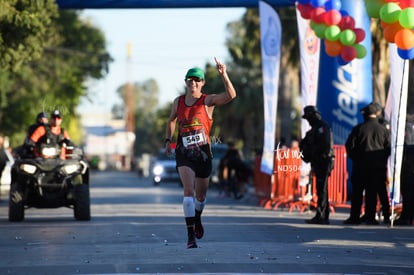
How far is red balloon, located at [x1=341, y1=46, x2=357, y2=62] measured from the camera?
20594 millimetres

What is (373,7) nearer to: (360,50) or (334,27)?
(334,27)

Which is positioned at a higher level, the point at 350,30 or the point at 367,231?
the point at 350,30

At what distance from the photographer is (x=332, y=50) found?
2061 cm

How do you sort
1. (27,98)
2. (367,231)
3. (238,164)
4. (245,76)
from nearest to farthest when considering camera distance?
1. (367,231)
2. (238,164)
3. (27,98)
4. (245,76)

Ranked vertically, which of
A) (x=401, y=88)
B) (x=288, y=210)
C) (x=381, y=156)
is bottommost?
(x=288, y=210)

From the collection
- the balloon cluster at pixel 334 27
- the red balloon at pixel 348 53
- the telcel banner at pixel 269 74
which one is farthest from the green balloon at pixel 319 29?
the telcel banner at pixel 269 74

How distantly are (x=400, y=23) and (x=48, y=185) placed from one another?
611 cm

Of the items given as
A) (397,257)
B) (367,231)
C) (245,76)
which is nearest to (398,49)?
(367,231)

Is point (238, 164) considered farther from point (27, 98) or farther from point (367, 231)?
point (27, 98)

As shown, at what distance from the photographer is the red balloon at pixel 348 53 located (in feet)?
67.6

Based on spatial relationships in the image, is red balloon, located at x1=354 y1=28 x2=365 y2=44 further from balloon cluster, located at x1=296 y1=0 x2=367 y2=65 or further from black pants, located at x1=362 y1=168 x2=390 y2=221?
black pants, located at x1=362 y1=168 x2=390 y2=221

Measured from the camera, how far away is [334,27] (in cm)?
2014

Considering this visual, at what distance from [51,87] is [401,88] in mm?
36751

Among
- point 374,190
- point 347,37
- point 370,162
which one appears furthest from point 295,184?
point 370,162
